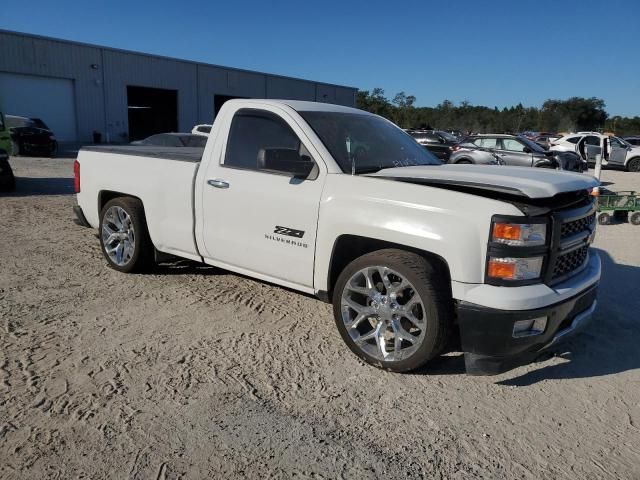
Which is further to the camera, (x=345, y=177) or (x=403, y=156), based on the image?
(x=403, y=156)

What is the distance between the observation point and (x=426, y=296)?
10.7ft

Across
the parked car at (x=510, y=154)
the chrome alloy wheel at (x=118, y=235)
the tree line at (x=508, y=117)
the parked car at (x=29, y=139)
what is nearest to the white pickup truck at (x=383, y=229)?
the chrome alloy wheel at (x=118, y=235)

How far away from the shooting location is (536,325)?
3170mm

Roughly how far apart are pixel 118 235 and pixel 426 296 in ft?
12.0

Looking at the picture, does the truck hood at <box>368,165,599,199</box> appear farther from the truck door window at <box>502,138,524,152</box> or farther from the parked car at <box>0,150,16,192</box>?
the truck door window at <box>502,138,524,152</box>

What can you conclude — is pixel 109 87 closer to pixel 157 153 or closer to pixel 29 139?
pixel 29 139

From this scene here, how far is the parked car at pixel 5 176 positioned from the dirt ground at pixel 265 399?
7605 millimetres

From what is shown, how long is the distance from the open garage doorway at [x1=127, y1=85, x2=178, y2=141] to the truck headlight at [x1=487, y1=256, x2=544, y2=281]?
3743 cm

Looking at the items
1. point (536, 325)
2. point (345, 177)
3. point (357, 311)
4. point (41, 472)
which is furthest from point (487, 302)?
point (41, 472)

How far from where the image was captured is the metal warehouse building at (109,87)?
28.9 meters

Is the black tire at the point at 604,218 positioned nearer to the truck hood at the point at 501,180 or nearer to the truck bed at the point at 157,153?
the truck hood at the point at 501,180

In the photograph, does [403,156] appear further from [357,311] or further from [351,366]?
[351,366]

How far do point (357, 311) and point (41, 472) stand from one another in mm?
2077

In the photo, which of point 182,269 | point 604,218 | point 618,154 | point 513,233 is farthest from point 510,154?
point 513,233
